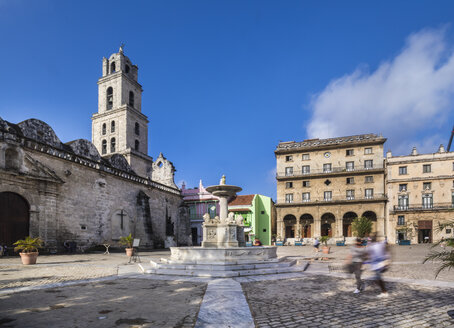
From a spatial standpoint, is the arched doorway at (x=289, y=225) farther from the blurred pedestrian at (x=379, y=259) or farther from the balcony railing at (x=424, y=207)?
the blurred pedestrian at (x=379, y=259)

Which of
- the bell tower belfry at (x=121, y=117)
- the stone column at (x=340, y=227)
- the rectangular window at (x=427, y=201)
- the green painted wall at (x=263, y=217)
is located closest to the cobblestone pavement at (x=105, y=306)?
the bell tower belfry at (x=121, y=117)

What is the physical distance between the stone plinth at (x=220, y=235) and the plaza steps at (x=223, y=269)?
94.9 inches

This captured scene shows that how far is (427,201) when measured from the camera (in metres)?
36.2

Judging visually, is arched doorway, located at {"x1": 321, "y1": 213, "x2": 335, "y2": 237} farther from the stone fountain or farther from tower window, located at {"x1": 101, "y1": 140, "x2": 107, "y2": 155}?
tower window, located at {"x1": 101, "y1": 140, "x2": 107, "y2": 155}

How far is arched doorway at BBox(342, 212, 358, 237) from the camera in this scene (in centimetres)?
4012

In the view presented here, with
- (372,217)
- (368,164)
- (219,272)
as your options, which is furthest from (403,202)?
(219,272)

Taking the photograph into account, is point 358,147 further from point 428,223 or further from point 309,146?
point 428,223

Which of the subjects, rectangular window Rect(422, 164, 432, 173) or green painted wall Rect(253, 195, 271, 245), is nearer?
rectangular window Rect(422, 164, 432, 173)

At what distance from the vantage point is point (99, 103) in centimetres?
3934

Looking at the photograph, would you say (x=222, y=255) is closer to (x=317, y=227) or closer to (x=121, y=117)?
(x=121, y=117)

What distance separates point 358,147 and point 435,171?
9654mm

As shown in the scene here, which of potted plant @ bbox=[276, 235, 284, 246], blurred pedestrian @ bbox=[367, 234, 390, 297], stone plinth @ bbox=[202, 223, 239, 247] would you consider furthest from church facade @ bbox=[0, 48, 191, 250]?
blurred pedestrian @ bbox=[367, 234, 390, 297]

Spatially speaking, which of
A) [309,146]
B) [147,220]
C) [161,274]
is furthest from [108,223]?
[309,146]

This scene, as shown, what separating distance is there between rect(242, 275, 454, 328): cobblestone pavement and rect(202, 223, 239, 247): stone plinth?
16.0ft
